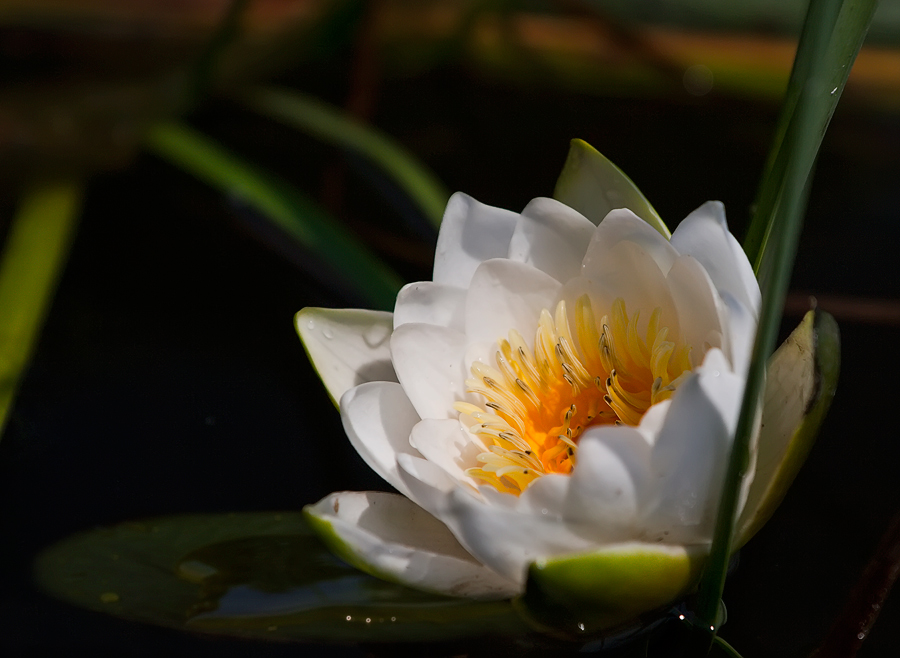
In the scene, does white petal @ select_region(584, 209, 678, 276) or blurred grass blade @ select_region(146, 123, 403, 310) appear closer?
white petal @ select_region(584, 209, 678, 276)

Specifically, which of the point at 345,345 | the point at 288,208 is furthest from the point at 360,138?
the point at 345,345

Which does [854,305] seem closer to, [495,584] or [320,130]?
Answer: [495,584]

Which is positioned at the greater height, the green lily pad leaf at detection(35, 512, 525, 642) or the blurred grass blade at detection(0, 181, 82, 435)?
the blurred grass blade at detection(0, 181, 82, 435)

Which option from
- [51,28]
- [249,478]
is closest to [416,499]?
[249,478]

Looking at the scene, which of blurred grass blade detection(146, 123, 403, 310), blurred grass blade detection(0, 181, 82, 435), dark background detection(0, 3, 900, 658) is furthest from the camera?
blurred grass blade detection(146, 123, 403, 310)

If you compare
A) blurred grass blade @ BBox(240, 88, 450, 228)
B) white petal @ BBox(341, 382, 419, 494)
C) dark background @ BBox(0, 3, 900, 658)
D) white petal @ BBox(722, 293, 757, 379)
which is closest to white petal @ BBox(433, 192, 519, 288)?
white petal @ BBox(341, 382, 419, 494)

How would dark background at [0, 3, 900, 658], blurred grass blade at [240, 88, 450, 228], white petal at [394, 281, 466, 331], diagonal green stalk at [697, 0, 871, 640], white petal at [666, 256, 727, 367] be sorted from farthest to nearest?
1. blurred grass blade at [240, 88, 450, 228]
2. dark background at [0, 3, 900, 658]
3. white petal at [394, 281, 466, 331]
4. white petal at [666, 256, 727, 367]
5. diagonal green stalk at [697, 0, 871, 640]

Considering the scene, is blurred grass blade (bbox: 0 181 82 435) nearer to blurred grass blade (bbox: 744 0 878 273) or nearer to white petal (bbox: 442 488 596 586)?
white petal (bbox: 442 488 596 586)
